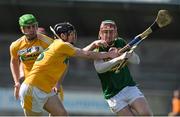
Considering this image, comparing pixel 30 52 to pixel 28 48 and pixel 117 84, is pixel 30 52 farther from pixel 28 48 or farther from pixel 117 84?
pixel 117 84

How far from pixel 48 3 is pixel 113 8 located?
74.5 inches

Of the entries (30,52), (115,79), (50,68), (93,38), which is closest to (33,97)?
(50,68)

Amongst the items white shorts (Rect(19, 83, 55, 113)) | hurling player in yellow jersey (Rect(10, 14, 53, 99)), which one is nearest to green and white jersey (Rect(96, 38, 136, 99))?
white shorts (Rect(19, 83, 55, 113))

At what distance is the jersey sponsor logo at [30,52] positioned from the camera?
991 centimetres

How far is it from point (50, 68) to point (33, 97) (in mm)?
454

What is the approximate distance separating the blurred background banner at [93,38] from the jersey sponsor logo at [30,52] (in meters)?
9.05

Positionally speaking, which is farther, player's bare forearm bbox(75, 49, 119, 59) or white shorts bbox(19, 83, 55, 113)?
white shorts bbox(19, 83, 55, 113)

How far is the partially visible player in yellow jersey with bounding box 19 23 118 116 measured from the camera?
9055 mm

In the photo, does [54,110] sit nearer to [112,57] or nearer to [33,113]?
[33,113]

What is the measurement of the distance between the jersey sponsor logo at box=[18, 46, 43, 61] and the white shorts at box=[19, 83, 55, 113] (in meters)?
0.74

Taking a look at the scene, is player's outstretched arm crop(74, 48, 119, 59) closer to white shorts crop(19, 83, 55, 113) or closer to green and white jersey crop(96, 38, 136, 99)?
green and white jersey crop(96, 38, 136, 99)

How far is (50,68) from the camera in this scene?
9.15 m

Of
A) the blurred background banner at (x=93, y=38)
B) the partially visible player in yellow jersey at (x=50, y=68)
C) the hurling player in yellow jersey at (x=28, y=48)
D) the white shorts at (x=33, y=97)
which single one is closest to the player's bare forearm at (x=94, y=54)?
the partially visible player in yellow jersey at (x=50, y=68)

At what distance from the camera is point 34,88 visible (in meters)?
9.22
